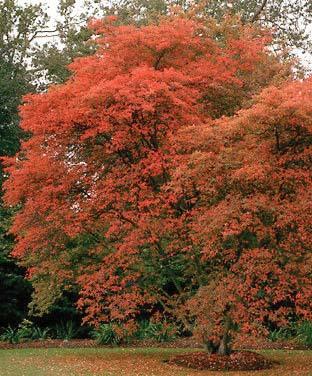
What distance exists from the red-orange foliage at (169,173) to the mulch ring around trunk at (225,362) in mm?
1545

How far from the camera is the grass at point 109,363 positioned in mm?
15086

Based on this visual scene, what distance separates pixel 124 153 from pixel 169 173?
4.86 feet

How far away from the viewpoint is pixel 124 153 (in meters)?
17.2

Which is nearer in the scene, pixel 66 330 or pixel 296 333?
pixel 296 333

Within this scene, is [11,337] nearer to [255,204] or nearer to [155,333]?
[155,333]

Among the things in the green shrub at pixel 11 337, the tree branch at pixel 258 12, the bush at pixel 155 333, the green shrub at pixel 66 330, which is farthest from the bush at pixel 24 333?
the tree branch at pixel 258 12

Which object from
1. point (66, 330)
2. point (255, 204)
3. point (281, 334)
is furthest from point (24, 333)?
point (255, 204)

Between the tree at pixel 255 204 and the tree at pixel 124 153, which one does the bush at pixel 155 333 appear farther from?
the tree at pixel 255 204

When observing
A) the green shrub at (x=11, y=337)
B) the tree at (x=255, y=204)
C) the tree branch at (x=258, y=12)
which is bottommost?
the green shrub at (x=11, y=337)

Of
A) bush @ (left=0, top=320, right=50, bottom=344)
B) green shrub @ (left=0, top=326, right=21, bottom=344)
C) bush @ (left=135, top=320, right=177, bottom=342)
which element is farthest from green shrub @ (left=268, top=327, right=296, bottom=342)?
green shrub @ (left=0, top=326, right=21, bottom=344)

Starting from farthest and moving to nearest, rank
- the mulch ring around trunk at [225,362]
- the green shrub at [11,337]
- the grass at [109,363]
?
1. the green shrub at [11,337]
2. the mulch ring around trunk at [225,362]
3. the grass at [109,363]

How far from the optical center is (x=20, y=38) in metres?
32.4

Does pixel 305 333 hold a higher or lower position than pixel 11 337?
higher

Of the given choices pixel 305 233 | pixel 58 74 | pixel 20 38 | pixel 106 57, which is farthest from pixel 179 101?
pixel 20 38
